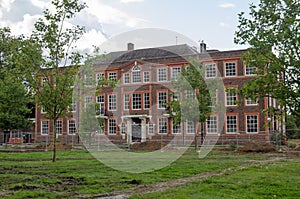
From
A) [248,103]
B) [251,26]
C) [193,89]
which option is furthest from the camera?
[248,103]

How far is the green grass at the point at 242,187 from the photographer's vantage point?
30.3ft

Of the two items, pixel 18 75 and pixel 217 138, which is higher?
pixel 18 75

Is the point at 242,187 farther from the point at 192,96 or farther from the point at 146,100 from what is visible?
the point at 146,100

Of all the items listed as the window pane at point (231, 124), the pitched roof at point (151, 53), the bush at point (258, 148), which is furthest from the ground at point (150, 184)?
the pitched roof at point (151, 53)

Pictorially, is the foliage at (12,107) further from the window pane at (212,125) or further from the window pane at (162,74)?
the window pane at (212,125)

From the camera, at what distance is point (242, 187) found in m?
10.5

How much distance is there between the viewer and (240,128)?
1489 inches

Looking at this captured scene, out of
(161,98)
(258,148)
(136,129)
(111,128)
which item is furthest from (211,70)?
(258,148)

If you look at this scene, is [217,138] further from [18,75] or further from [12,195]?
[12,195]

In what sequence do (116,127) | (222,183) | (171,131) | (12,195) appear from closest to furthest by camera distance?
(12,195)
(222,183)
(171,131)
(116,127)

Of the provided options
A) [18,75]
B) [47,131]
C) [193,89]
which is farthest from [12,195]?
[47,131]

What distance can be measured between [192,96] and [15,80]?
14.5 m

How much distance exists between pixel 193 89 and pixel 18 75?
48.2 ft

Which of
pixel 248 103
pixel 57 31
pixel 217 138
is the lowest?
pixel 217 138
